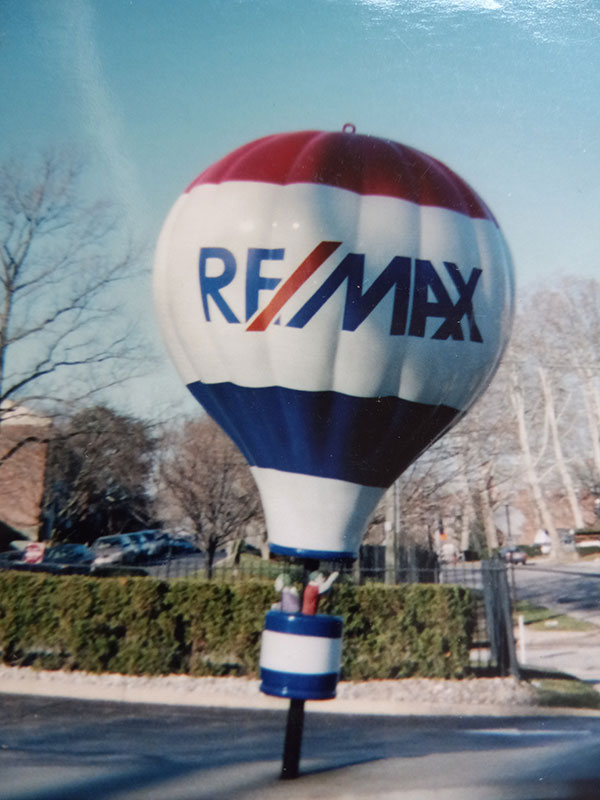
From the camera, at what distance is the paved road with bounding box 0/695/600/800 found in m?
4.36

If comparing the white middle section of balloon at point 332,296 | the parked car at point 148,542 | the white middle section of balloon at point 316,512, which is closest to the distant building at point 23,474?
the parked car at point 148,542

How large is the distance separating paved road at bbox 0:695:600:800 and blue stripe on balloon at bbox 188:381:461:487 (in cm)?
187

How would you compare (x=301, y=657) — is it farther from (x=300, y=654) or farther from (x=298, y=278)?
(x=298, y=278)

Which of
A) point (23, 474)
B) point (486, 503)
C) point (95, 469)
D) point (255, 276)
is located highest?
point (486, 503)

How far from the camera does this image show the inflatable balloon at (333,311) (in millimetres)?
5316

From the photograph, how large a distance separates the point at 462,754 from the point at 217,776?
173cm

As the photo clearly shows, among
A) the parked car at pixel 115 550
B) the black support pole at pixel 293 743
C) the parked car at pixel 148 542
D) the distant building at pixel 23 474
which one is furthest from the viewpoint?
the parked car at pixel 148 542

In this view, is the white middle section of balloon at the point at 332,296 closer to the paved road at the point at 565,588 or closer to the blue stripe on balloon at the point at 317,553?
the blue stripe on balloon at the point at 317,553

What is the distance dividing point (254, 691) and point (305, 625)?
4.88m

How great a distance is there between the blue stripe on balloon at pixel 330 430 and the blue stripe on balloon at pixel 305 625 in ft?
3.03

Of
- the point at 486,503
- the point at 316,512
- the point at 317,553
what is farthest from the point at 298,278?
the point at 486,503

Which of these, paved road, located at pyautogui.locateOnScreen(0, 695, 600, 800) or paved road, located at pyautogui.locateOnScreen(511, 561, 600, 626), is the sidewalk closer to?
paved road, located at pyautogui.locateOnScreen(511, 561, 600, 626)

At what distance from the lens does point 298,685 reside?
504cm

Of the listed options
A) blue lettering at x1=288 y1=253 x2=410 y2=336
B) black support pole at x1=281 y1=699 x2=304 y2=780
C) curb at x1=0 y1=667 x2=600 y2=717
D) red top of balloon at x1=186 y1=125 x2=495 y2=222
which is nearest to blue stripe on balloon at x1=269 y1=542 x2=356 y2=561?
black support pole at x1=281 y1=699 x2=304 y2=780
